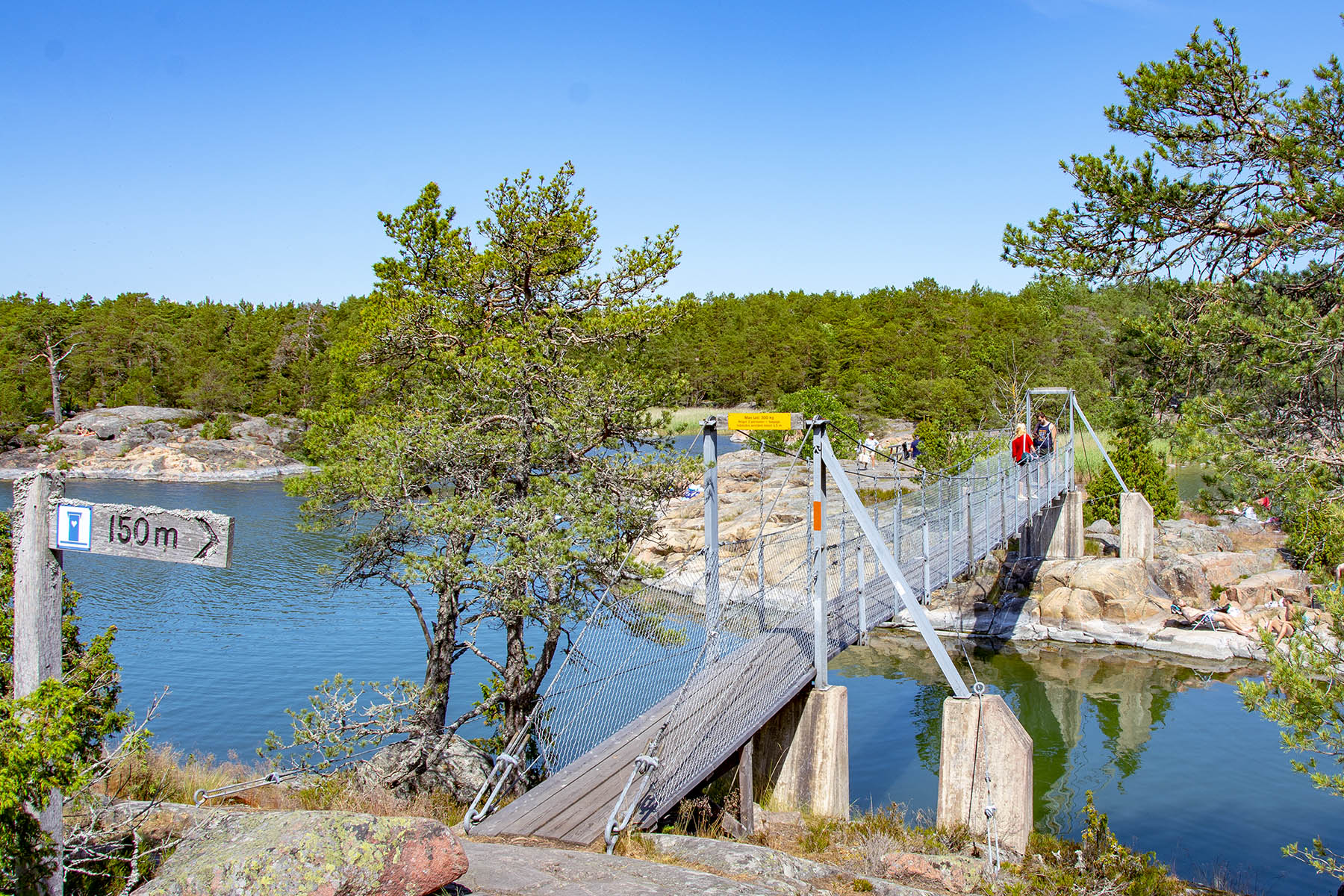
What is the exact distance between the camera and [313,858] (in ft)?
13.2

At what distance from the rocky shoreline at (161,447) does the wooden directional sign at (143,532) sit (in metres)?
45.3

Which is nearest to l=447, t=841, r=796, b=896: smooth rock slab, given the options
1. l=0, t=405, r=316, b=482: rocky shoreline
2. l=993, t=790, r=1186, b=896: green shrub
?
l=993, t=790, r=1186, b=896: green shrub

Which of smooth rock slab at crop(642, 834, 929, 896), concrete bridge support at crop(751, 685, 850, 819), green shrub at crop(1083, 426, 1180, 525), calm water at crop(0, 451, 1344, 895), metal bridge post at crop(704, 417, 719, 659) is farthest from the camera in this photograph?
green shrub at crop(1083, 426, 1180, 525)

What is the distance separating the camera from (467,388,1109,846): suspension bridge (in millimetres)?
6785

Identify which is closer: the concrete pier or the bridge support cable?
the bridge support cable

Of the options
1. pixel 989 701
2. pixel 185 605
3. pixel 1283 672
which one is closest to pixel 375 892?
pixel 1283 672

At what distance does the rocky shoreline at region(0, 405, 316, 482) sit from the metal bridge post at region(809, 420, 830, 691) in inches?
1663

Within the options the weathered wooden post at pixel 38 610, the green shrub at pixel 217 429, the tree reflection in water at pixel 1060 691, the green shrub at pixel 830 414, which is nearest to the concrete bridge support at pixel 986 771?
the tree reflection in water at pixel 1060 691

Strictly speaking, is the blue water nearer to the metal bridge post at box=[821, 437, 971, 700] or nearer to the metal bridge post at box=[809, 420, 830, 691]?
the metal bridge post at box=[821, 437, 971, 700]

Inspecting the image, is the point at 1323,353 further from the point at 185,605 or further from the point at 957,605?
the point at 185,605

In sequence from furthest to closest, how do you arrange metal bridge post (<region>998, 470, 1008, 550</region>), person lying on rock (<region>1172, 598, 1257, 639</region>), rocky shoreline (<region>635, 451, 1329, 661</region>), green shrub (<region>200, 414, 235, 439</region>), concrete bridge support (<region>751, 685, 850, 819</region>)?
green shrub (<region>200, 414, 235, 439</region>), rocky shoreline (<region>635, 451, 1329, 661</region>), person lying on rock (<region>1172, 598, 1257, 639</region>), metal bridge post (<region>998, 470, 1008, 550</region>), concrete bridge support (<region>751, 685, 850, 819</region>)

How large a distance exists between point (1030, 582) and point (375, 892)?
20.5 meters

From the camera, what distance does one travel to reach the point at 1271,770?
45.2ft

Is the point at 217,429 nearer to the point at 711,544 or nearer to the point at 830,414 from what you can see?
the point at 830,414
